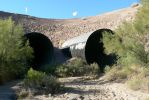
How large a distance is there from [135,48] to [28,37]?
13913 mm

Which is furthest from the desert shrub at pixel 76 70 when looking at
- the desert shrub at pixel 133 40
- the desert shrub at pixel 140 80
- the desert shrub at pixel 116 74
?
the desert shrub at pixel 140 80

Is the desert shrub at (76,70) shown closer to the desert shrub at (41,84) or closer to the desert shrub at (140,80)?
the desert shrub at (140,80)

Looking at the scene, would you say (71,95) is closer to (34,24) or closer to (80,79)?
(80,79)

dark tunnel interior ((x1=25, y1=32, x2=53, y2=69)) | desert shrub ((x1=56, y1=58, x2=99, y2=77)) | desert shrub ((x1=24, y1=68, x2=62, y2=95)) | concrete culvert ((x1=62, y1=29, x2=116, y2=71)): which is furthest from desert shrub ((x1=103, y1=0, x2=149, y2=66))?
dark tunnel interior ((x1=25, y1=32, x2=53, y2=69))

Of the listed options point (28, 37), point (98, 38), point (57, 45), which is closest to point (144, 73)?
point (98, 38)

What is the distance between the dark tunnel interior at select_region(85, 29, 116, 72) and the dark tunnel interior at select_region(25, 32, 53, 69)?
3690 mm

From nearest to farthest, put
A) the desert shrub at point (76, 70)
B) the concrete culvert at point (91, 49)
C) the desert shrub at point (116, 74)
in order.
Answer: the desert shrub at point (116, 74) → the desert shrub at point (76, 70) → the concrete culvert at point (91, 49)

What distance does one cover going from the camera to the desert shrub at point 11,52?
26391mm

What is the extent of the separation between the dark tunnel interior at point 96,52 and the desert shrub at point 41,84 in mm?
11088

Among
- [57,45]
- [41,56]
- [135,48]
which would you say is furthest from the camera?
[57,45]

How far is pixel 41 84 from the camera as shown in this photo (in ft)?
67.2

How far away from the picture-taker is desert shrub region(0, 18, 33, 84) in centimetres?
2639

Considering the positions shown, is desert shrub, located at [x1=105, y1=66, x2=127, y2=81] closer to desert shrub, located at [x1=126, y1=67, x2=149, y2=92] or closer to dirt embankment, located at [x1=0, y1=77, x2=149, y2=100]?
desert shrub, located at [x1=126, y1=67, x2=149, y2=92]

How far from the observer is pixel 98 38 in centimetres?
3312
